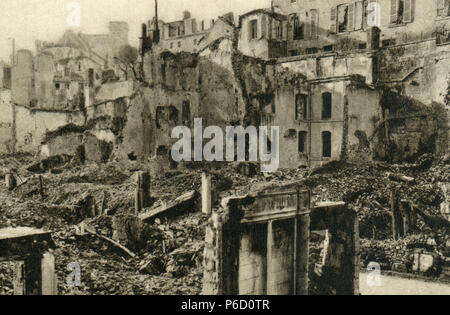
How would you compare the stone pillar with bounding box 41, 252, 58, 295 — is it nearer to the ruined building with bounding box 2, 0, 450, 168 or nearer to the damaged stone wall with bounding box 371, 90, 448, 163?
the ruined building with bounding box 2, 0, 450, 168

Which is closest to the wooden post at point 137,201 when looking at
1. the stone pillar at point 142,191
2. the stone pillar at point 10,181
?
the stone pillar at point 142,191

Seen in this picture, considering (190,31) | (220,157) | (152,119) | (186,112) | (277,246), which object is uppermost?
(190,31)

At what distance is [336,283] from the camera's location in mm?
10875

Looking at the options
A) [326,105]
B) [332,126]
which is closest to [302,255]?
[332,126]

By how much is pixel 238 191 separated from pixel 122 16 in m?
4.95

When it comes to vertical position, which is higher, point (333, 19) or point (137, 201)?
point (333, 19)

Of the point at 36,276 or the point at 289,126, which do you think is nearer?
the point at 36,276

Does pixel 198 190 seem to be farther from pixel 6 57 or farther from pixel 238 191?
pixel 6 57

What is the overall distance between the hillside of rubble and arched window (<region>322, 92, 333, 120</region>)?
A: 1.24 meters

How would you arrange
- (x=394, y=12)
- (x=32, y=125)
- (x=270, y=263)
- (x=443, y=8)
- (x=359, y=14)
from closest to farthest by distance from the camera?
(x=270, y=263) → (x=32, y=125) → (x=443, y=8) → (x=359, y=14) → (x=394, y=12)

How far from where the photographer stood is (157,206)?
33.2 ft

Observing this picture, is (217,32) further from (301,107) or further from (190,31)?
(301,107)

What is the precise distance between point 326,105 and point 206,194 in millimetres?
3849
